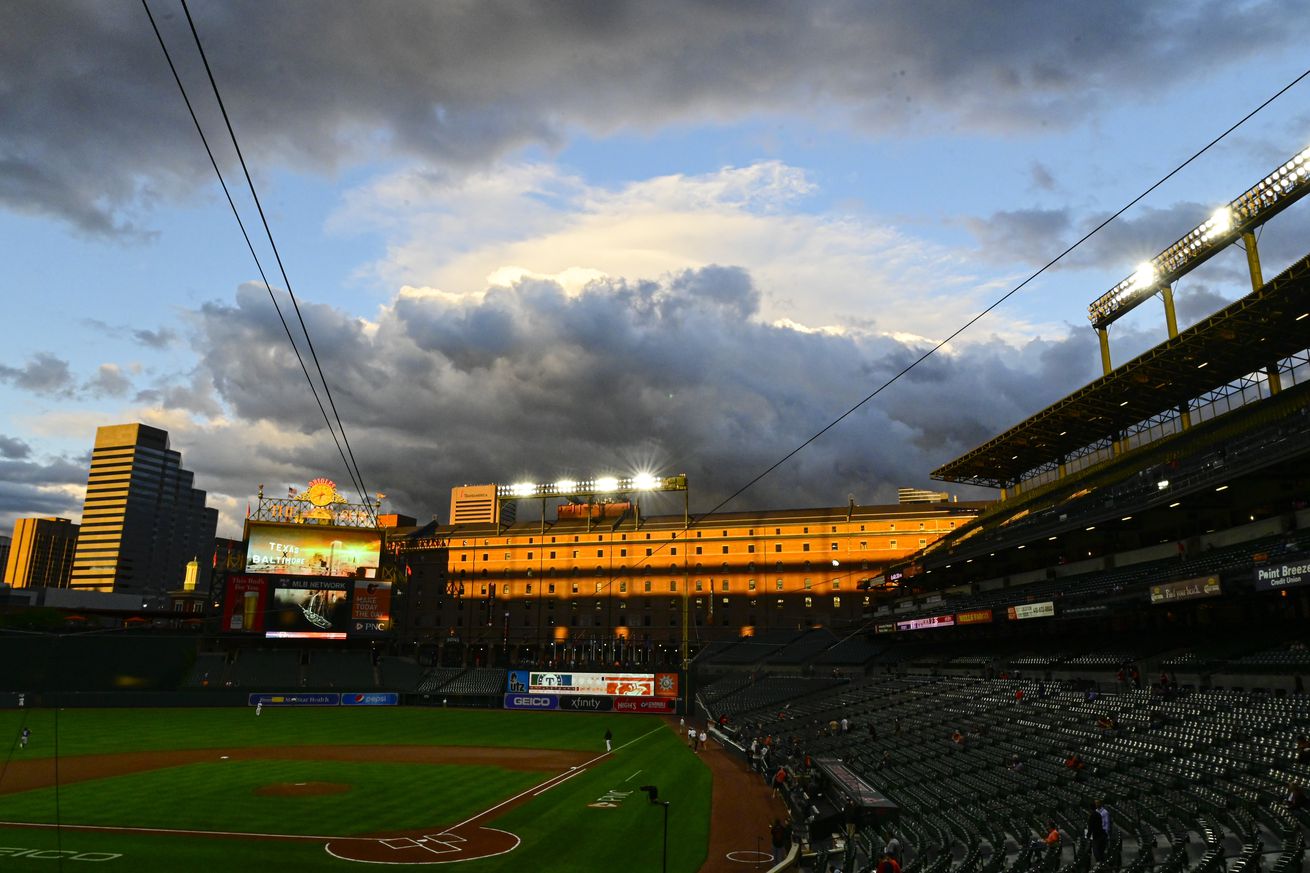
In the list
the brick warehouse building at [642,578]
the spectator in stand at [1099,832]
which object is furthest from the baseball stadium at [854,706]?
the brick warehouse building at [642,578]

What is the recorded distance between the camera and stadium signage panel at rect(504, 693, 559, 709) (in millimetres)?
81500

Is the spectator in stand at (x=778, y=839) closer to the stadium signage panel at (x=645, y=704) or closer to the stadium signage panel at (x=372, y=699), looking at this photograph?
the stadium signage panel at (x=645, y=704)

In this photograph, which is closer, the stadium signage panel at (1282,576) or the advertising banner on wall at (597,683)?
the stadium signage panel at (1282,576)

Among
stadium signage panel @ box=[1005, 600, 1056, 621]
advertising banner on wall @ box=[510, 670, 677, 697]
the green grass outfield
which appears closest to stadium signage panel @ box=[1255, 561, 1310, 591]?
stadium signage panel @ box=[1005, 600, 1056, 621]

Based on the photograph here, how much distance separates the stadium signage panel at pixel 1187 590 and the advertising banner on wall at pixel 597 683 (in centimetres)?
4684

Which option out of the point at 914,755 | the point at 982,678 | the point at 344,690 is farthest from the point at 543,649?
the point at 914,755

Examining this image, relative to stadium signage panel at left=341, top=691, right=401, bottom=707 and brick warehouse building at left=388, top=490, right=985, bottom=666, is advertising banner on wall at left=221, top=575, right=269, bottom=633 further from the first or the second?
brick warehouse building at left=388, top=490, right=985, bottom=666

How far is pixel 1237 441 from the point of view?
1617 inches

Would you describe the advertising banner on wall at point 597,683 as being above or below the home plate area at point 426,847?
above

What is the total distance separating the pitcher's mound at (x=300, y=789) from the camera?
113ft

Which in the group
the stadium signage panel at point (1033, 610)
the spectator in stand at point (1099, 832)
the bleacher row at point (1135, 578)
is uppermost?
the bleacher row at point (1135, 578)

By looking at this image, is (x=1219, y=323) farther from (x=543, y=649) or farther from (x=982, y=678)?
(x=543, y=649)

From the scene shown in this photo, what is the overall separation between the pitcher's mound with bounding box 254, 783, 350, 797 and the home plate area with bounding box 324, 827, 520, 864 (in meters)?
8.96

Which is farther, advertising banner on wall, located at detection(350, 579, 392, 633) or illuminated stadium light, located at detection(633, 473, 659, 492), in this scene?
illuminated stadium light, located at detection(633, 473, 659, 492)
